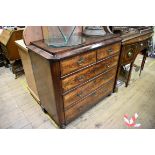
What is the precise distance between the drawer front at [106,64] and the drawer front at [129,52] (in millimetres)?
163

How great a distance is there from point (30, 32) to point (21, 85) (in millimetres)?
1282

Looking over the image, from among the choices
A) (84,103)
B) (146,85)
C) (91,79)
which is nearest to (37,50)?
→ (91,79)

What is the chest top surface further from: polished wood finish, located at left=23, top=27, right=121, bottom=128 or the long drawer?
the long drawer

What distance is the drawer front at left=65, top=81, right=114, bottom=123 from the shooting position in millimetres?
1534

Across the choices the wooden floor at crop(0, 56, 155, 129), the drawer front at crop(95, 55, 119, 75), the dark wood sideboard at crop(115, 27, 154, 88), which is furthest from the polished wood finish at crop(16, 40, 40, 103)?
the dark wood sideboard at crop(115, 27, 154, 88)

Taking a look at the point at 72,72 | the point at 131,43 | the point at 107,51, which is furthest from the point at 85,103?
the point at 131,43

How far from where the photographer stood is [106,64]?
164 cm

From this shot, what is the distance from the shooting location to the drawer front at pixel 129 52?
184 centimetres

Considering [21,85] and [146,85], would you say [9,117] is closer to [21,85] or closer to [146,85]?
[21,85]

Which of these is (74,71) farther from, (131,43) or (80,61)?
(131,43)

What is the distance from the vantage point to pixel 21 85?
94.6 inches

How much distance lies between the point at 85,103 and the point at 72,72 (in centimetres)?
53

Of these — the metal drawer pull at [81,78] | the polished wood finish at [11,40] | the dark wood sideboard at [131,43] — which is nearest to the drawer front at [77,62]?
the metal drawer pull at [81,78]

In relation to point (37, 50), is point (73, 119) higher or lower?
lower
